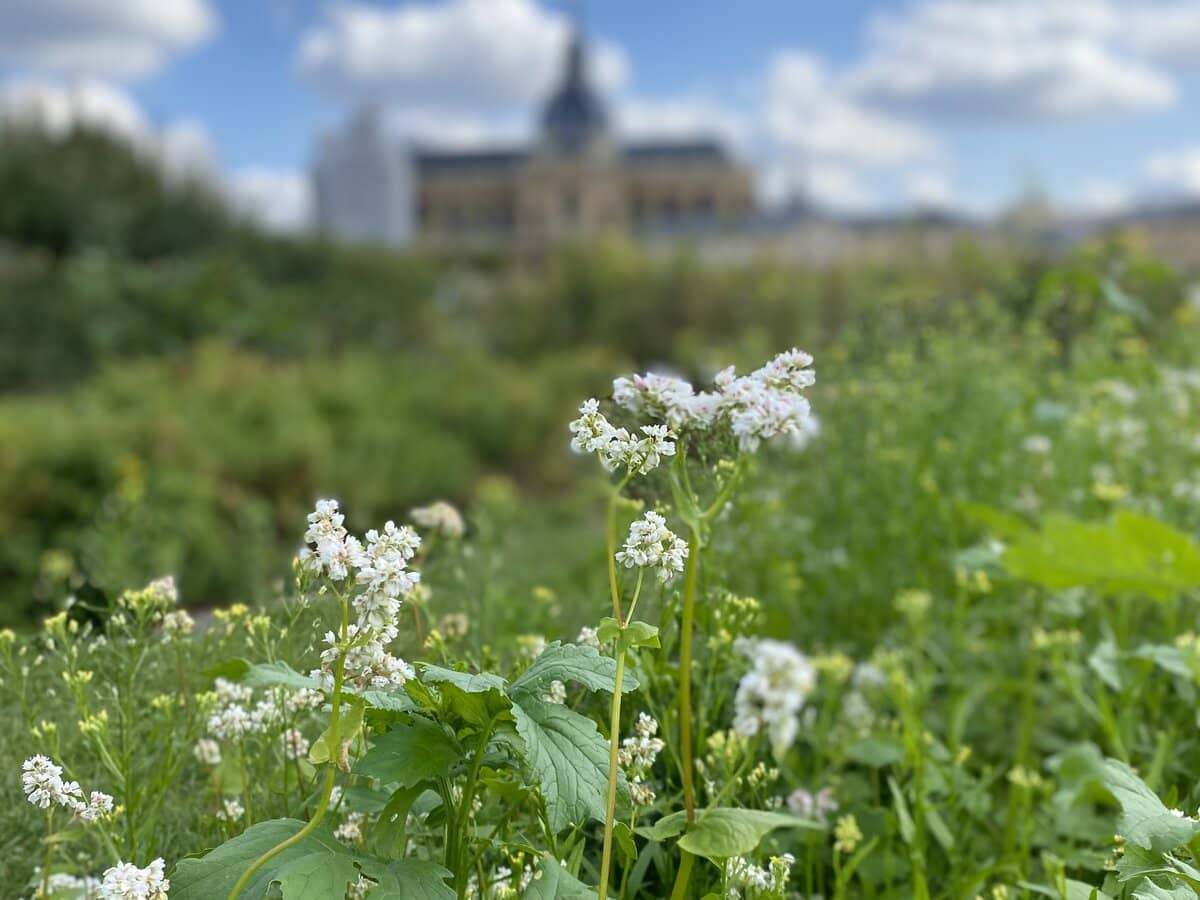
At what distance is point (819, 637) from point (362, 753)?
6.18 ft

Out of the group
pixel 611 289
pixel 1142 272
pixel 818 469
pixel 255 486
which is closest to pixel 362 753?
pixel 818 469

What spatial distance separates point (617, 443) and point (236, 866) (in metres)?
0.59

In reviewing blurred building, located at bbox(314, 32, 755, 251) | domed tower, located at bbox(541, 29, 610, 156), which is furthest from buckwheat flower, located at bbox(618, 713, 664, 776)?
domed tower, located at bbox(541, 29, 610, 156)

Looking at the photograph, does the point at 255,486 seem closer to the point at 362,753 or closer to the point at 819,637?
the point at 819,637

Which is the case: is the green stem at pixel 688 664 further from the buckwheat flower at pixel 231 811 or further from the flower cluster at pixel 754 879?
the buckwheat flower at pixel 231 811

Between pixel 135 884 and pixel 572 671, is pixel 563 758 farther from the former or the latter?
pixel 135 884

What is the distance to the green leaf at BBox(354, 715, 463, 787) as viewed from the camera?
108 centimetres

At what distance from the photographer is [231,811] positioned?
1.47m

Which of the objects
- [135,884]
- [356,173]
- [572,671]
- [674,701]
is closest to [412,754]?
[572,671]

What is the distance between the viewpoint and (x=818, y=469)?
144 inches

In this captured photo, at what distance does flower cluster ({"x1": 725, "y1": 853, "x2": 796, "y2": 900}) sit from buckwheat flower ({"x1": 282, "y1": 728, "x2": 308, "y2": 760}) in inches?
23.2

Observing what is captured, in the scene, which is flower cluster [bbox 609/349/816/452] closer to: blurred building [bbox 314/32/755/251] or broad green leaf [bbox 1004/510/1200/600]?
broad green leaf [bbox 1004/510/1200/600]

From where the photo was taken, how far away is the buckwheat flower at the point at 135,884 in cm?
107

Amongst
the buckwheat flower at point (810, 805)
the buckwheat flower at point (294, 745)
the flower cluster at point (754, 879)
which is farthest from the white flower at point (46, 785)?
the buckwheat flower at point (810, 805)
